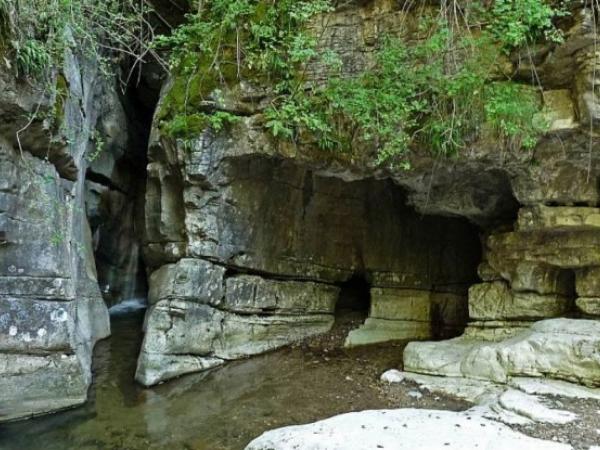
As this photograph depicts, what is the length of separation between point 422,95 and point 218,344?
198 inches

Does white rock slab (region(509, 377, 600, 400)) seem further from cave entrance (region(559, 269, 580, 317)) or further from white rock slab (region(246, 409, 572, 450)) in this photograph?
cave entrance (region(559, 269, 580, 317))

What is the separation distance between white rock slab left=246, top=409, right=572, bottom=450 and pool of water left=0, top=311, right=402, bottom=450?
3.95ft

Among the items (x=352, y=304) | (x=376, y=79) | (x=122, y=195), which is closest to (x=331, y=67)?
(x=376, y=79)

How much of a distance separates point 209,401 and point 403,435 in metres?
3.21

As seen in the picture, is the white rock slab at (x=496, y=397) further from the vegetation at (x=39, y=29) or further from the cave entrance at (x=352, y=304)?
the vegetation at (x=39, y=29)

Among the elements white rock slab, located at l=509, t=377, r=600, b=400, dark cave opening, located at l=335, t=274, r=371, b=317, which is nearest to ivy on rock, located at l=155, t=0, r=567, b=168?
white rock slab, located at l=509, t=377, r=600, b=400

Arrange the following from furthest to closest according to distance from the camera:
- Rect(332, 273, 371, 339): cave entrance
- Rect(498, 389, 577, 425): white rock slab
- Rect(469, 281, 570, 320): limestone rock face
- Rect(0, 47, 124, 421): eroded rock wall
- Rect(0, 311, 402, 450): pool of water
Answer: Rect(332, 273, 371, 339): cave entrance < Rect(469, 281, 570, 320): limestone rock face < Rect(0, 47, 124, 421): eroded rock wall < Rect(0, 311, 402, 450): pool of water < Rect(498, 389, 577, 425): white rock slab

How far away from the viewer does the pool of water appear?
539 centimetres

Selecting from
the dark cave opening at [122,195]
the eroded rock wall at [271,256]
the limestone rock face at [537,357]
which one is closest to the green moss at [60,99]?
the eroded rock wall at [271,256]

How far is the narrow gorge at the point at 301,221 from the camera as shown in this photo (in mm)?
5680

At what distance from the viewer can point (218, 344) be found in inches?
320

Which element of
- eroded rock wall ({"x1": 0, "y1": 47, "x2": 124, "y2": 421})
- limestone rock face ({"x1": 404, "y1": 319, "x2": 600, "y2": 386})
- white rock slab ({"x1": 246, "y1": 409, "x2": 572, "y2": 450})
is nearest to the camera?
white rock slab ({"x1": 246, "y1": 409, "x2": 572, "y2": 450})

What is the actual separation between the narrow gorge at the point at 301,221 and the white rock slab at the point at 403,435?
28mm

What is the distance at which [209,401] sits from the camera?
21.6 feet
